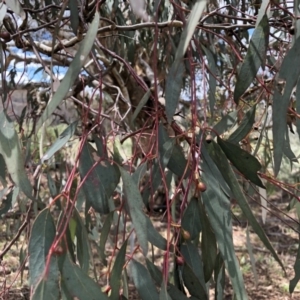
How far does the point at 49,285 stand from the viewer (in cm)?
67

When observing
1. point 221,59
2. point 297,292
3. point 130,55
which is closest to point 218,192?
point 130,55

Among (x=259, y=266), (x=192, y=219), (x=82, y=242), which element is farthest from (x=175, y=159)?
(x=259, y=266)

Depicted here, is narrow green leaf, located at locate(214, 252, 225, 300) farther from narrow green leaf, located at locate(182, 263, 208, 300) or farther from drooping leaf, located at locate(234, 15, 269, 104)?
drooping leaf, located at locate(234, 15, 269, 104)

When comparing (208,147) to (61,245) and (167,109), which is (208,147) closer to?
(167,109)

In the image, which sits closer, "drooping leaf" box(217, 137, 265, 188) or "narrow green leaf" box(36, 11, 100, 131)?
"narrow green leaf" box(36, 11, 100, 131)

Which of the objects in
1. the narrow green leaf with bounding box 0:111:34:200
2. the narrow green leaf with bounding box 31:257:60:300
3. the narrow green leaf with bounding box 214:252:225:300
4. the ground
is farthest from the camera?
the ground

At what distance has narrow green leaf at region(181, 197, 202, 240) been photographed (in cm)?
90

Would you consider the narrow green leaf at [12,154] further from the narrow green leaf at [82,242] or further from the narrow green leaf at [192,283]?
the narrow green leaf at [192,283]

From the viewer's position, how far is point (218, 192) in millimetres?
887

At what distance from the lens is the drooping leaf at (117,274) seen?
0.86 metres

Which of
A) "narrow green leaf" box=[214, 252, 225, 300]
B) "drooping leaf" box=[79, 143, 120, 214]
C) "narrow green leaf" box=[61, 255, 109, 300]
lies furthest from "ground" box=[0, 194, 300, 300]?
"narrow green leaf" box=[61, 255, 109, 300]

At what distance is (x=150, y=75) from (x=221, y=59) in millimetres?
1138

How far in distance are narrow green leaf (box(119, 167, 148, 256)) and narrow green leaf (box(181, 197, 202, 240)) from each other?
130 mm

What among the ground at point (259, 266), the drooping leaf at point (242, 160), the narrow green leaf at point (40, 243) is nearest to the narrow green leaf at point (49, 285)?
the narrow green leaf at point (40, 243)
